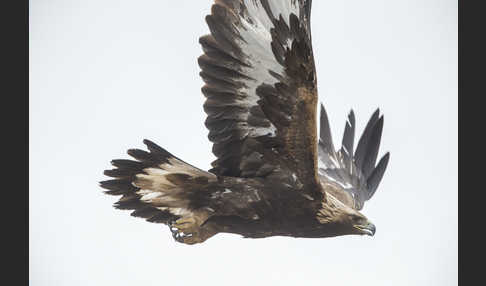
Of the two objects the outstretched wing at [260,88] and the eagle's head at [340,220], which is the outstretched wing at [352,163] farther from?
the outstretched wing at [260,88]

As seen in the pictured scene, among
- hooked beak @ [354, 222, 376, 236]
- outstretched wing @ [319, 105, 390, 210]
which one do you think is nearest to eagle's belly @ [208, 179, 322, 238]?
hooked beak @ [354, 222, 376, 236]

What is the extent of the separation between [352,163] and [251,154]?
180cm

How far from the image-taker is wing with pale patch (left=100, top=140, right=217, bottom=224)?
3.88 m

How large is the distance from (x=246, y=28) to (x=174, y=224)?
4.21ft

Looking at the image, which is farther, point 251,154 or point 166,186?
point 166,186

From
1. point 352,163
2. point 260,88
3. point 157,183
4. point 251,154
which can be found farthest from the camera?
point 352,163

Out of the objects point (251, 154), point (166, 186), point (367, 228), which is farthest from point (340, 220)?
point (166, 186)

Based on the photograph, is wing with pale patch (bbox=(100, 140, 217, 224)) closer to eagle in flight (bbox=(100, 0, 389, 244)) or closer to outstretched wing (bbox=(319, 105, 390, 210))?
eagle in flight (bbox=(100, 0, 389, 244))

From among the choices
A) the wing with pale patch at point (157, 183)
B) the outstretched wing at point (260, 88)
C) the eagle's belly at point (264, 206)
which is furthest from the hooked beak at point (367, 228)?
the wing with pale patch at point (157, 183)

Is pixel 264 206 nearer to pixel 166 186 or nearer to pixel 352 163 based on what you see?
pixel 166 186

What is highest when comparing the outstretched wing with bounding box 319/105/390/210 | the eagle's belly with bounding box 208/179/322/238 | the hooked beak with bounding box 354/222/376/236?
the outstretched wing with bounding box 319/105/390/210

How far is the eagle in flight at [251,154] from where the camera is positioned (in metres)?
3.51

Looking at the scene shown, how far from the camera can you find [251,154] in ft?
12.5

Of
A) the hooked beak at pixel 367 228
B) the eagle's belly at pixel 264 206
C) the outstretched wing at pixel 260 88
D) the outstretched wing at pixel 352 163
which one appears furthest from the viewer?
the outstretched wing at pixel 352 163
